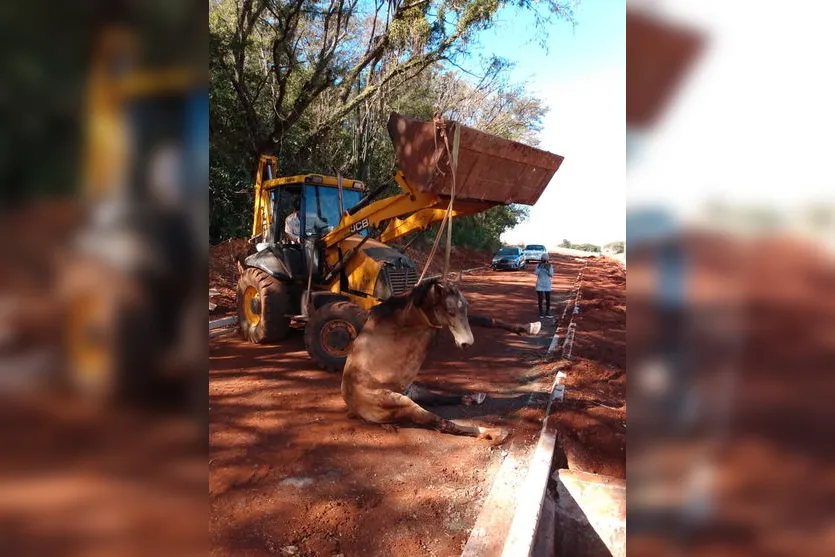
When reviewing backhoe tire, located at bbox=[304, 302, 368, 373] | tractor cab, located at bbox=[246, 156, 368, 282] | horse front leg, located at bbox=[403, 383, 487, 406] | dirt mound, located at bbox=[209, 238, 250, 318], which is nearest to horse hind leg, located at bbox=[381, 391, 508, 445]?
horse front leg, located at bbox=[403, 383, 487, 406]

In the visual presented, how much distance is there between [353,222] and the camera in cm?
702

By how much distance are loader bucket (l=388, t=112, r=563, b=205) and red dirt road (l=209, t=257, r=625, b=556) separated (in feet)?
8.22

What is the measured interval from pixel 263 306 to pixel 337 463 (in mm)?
4147

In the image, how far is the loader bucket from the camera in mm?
4730

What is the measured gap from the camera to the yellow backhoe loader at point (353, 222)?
16.1ft

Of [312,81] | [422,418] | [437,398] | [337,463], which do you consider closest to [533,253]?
[312,81]

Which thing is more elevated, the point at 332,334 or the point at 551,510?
the point at 332,334

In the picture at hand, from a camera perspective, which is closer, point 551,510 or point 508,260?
point 551,510

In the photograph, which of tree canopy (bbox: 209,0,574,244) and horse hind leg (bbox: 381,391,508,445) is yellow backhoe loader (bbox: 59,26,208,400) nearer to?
horse hind leg (bbox: 381,391,508,445)

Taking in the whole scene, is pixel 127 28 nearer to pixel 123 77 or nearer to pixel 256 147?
pixel 123 77

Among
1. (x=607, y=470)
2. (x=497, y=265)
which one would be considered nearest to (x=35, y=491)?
(x=607, y=470)

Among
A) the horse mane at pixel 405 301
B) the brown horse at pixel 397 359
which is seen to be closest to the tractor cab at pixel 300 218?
the horse mane at pixel 405 301

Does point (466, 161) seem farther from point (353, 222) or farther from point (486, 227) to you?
point (486, 227)

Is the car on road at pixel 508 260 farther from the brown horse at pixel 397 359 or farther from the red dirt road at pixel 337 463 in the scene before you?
the brown horse at pixel 397 359
